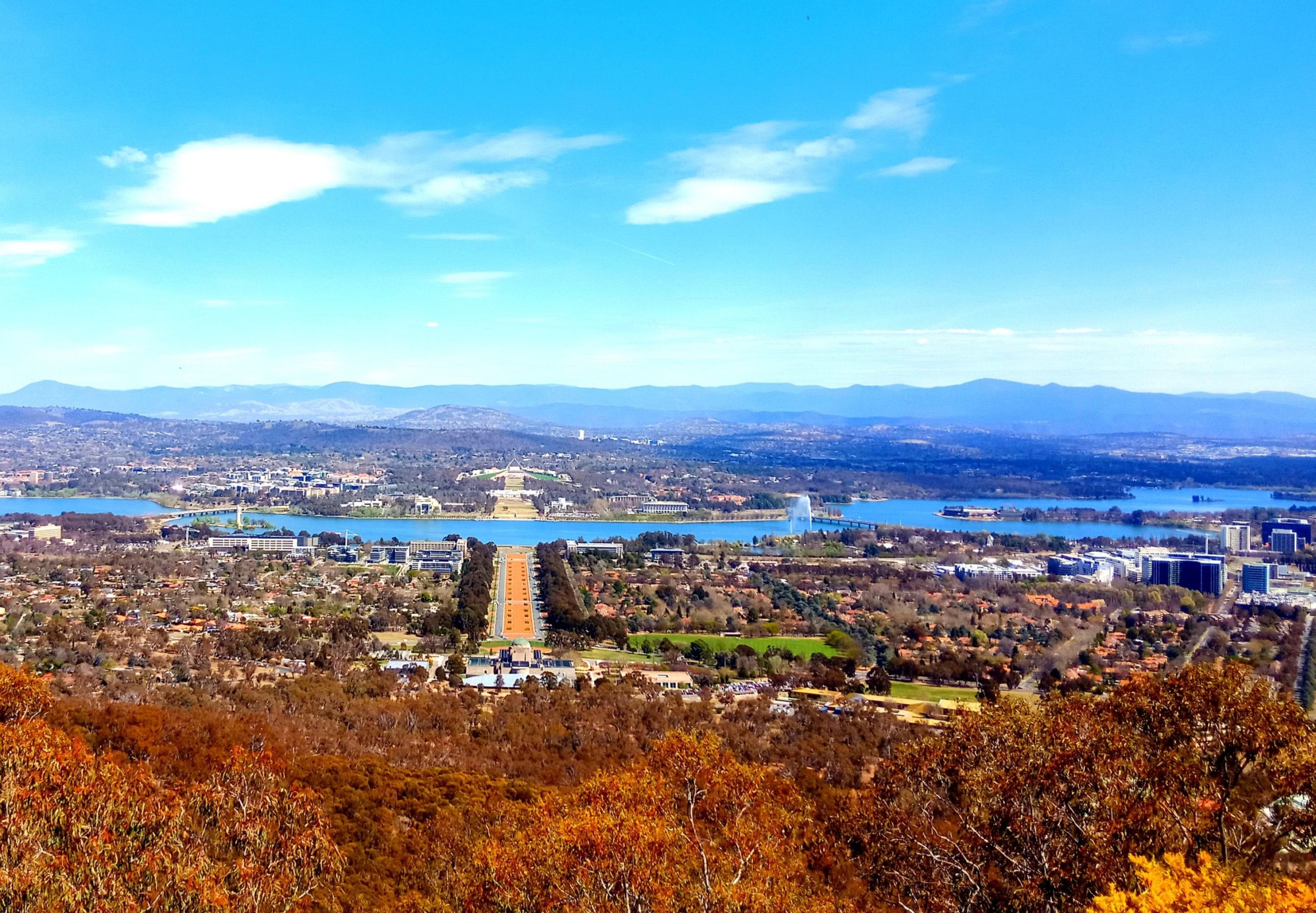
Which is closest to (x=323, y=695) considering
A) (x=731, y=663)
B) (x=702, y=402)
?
(x=731, y=663)

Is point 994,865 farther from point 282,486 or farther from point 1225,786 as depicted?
point 282,486

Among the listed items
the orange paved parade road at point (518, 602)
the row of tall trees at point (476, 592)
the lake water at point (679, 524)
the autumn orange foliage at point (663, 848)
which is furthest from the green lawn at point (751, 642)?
the lake water at point (679, 524)

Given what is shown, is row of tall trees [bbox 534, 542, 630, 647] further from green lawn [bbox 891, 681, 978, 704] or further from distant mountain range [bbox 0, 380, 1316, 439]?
distant mountain range [bbox 0, 380, 1316, 439]

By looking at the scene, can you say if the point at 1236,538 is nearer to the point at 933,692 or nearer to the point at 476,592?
the point at 933,692

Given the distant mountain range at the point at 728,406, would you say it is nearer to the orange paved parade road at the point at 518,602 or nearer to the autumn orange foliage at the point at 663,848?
the orange paved parade road at the point at 518,602

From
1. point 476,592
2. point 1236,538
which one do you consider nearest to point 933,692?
point 476,592

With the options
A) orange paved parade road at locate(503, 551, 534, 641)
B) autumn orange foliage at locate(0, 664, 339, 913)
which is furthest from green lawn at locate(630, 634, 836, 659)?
autumn orange foliage at locate(0, 664, 339, 913)
